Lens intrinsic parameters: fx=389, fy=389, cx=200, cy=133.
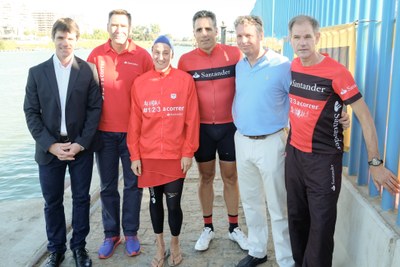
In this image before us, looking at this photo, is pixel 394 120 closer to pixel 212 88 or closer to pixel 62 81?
pixel 212 88

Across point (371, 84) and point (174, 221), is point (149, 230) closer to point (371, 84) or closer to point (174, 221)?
point (174, 221)

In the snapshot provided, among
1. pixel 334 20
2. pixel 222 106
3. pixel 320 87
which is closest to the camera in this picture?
pixel 320 87

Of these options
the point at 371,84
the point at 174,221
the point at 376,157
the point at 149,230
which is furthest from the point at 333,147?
the point at 149,230

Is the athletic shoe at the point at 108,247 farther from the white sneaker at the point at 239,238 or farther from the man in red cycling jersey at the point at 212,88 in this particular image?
the white sneaker at the point at 239,238

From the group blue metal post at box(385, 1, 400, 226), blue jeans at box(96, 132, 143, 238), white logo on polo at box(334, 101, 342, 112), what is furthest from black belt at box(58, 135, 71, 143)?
blue metal post at box(385, 1, 400, 226)

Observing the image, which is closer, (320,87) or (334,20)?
(320,87)

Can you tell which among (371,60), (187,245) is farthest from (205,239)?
(371,60)

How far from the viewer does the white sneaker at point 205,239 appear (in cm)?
398

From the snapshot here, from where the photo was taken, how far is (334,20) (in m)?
3.93

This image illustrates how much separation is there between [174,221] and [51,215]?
3.83ft

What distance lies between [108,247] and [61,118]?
55.8 inches

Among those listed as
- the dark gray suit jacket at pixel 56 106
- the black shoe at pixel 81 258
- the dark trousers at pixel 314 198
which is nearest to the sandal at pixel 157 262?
the black shoe at pixel 81 258

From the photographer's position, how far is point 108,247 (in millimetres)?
3982

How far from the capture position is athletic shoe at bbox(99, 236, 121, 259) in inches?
155
